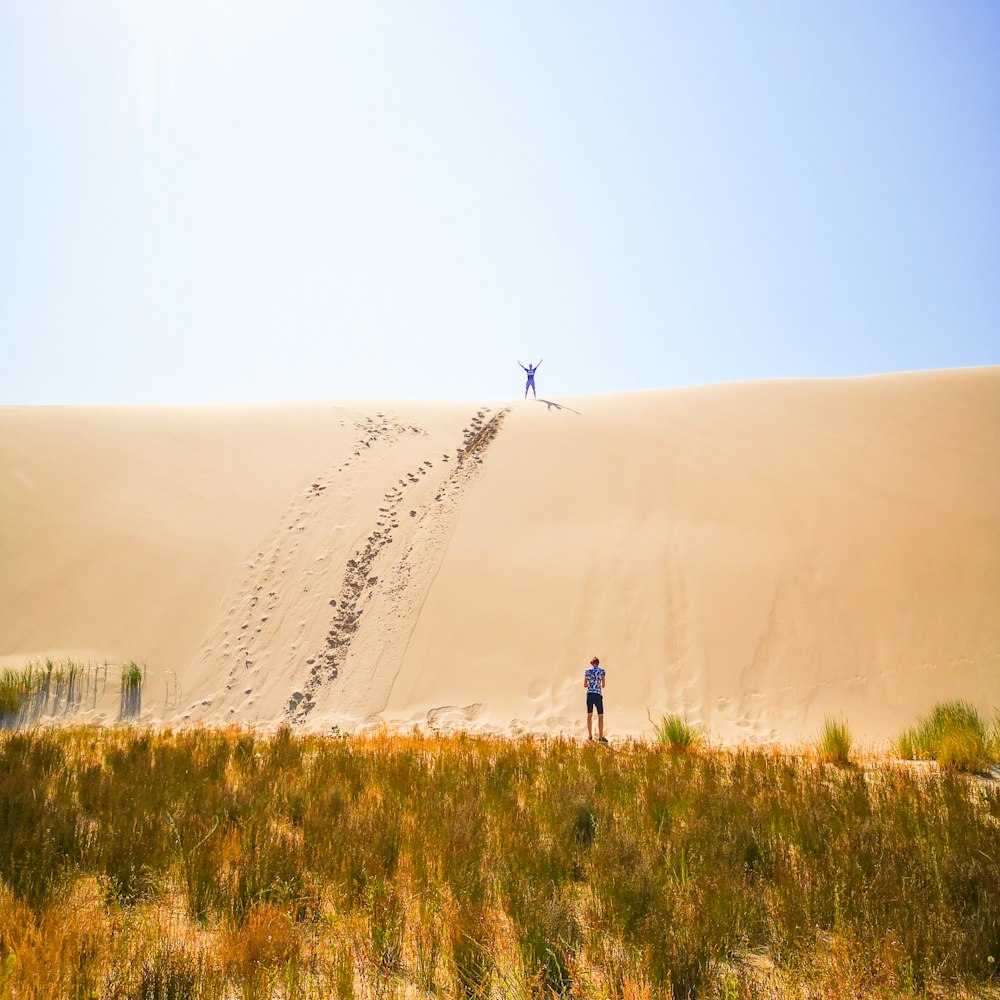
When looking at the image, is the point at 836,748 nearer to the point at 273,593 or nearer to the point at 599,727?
the point at 599,727

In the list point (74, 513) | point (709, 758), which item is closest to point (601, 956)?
point (709, 758)

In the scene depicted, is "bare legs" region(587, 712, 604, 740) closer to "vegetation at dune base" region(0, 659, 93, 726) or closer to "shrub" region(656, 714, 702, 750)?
"shrub" region(656, 714, 702, 750)

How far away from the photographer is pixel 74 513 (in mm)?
15523

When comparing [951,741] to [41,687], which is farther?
[41,687]

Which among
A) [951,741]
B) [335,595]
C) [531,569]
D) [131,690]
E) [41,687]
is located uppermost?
[531,569]

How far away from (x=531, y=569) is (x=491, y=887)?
10.7 metres

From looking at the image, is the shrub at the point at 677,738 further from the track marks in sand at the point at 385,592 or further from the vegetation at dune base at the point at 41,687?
the vegetation at dune base at the point at 41,687

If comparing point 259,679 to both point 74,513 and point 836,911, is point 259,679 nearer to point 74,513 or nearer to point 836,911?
point 74,513

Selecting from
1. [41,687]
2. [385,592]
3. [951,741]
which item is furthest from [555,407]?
A: [951,741]

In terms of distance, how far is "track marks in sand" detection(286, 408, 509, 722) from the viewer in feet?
38.0

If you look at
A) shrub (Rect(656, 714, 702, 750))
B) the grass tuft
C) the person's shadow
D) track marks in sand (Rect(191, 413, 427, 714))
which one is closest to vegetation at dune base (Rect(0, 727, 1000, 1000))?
shrub (Rect(656, 714, 702, 750))

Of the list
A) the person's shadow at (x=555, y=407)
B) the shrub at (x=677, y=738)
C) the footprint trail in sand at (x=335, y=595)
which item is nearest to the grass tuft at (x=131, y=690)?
the footprint trail in sand at (x=335, y=595)

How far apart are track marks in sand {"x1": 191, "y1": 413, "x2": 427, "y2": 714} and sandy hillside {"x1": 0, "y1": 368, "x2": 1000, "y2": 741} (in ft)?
0.20

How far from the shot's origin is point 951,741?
274 inches
